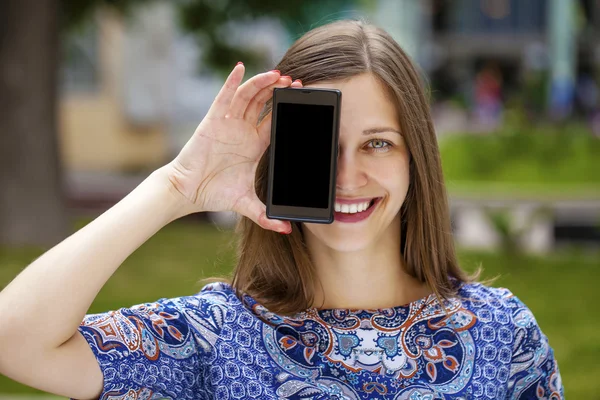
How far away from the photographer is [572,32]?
27.3m

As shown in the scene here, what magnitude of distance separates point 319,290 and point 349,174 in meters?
0.31

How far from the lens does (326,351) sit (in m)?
1.73

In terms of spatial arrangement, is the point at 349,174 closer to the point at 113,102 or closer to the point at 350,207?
the point at 350,207

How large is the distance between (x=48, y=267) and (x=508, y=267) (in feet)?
21.1

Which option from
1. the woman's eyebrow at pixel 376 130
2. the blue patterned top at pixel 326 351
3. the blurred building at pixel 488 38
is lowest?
the blue patterned top at pixel 326 351

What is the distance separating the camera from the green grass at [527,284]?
17.1 feet

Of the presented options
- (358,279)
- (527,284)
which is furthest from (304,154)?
(527,284)

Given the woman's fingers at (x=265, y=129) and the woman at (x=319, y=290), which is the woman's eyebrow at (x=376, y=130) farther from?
the woman's fingers at (x=265, y=129)

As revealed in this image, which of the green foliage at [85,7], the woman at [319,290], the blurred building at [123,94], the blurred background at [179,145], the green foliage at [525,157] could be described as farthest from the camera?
the blurred building at [123,94]

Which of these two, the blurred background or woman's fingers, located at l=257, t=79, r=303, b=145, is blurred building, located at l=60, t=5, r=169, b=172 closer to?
the blurred background

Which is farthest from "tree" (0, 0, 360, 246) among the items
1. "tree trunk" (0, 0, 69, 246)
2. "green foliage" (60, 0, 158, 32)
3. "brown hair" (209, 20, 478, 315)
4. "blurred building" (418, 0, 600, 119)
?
"blurred building" (418, 0, 600, 119)

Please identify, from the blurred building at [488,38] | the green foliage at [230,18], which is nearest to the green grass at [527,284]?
the green foliage at [230,18]

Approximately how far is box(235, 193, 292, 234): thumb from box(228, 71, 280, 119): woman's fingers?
7.0 inches

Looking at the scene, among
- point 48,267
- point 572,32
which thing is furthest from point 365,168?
point 572,32
